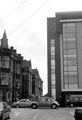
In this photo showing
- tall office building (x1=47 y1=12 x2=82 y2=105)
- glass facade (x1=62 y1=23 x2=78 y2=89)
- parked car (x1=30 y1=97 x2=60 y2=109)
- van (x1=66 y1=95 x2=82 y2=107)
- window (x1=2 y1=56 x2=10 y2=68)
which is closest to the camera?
parked car (x1=30 y1=97 x2=60 y2=109)

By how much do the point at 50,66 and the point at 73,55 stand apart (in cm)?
1462

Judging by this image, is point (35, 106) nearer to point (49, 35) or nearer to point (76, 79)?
point (76, 79)

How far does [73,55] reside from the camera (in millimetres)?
55688

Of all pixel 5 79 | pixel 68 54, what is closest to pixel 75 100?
pixel 68 54

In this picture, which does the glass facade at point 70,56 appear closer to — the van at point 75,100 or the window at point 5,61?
the van at point 75,100

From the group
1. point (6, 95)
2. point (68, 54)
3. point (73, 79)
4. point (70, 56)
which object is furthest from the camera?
point (68, 54)

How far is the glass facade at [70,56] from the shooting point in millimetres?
53581

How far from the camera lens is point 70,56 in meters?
55.6

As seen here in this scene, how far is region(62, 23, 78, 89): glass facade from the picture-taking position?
53.6 m

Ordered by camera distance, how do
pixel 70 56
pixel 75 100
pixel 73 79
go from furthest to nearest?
1. pixel 70 56
2. pixel 73 79
3. pixel 75 100

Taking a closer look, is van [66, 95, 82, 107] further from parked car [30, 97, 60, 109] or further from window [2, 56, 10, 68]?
window [2, 56, 10, 68]

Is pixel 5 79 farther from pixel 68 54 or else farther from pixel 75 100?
pixel 68 54

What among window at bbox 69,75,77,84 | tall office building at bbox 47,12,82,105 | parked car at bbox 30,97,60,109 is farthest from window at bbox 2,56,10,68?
parked car at bbox 30,97,60,109

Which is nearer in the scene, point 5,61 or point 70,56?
point 5,61
